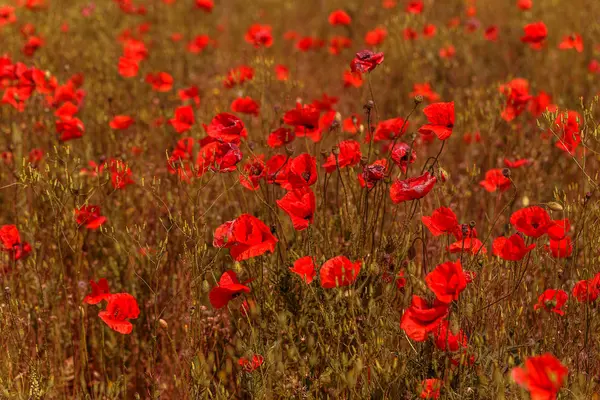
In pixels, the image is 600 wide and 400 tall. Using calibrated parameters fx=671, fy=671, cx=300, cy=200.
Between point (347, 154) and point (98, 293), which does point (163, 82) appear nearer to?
point (98, 293)

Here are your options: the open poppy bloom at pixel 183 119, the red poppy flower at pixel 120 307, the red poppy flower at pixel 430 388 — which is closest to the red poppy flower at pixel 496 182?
the red poppy flower at pixel 430 388

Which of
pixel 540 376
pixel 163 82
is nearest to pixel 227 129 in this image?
pixel 540 376

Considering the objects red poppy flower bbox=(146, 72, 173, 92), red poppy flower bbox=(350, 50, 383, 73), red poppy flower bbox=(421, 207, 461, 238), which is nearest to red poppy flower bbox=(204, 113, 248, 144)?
red poppy flower bbox=(350, 50, 383, 73)

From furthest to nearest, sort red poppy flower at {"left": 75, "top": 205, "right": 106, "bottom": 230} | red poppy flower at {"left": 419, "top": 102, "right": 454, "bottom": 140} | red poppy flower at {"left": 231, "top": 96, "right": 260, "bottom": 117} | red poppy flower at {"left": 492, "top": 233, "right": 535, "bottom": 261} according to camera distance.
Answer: red poppy flower at {"left": 231, "top": 96, "right": 260, "bottom": 117} → red poppy flower at {"left": 75, "top": 205, "right": 106, "bottom": 230} → red poppy flower at {"left": 419, "top": 102, "right": 454, "bottom": 140} → red poppy flower at {"left": 492, "top": 233, "right": 535, "bottom": 261}

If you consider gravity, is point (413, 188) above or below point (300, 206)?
above

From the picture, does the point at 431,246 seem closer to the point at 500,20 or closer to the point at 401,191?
the point at 401,191

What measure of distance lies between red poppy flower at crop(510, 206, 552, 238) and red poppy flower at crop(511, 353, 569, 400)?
0.50 m

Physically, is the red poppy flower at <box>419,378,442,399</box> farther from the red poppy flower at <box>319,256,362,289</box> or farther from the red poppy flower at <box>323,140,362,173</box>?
the red poppy flower at <box>323,140,362,173</box>

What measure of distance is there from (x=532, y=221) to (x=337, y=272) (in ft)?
1.96

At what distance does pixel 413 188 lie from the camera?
1904 millimetres

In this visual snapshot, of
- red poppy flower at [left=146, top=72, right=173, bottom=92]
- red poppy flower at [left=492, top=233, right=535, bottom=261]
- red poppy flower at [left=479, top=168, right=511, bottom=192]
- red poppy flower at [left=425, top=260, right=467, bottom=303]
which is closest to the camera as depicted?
red poppy flower at [left=425, top=260, right=467, bottom=303]

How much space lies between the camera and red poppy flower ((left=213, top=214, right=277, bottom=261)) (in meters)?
1.94

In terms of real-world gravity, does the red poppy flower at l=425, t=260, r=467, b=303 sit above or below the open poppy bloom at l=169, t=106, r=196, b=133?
above

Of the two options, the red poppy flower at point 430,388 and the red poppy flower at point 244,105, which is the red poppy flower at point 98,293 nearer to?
the red poppy flower at point 244,105
